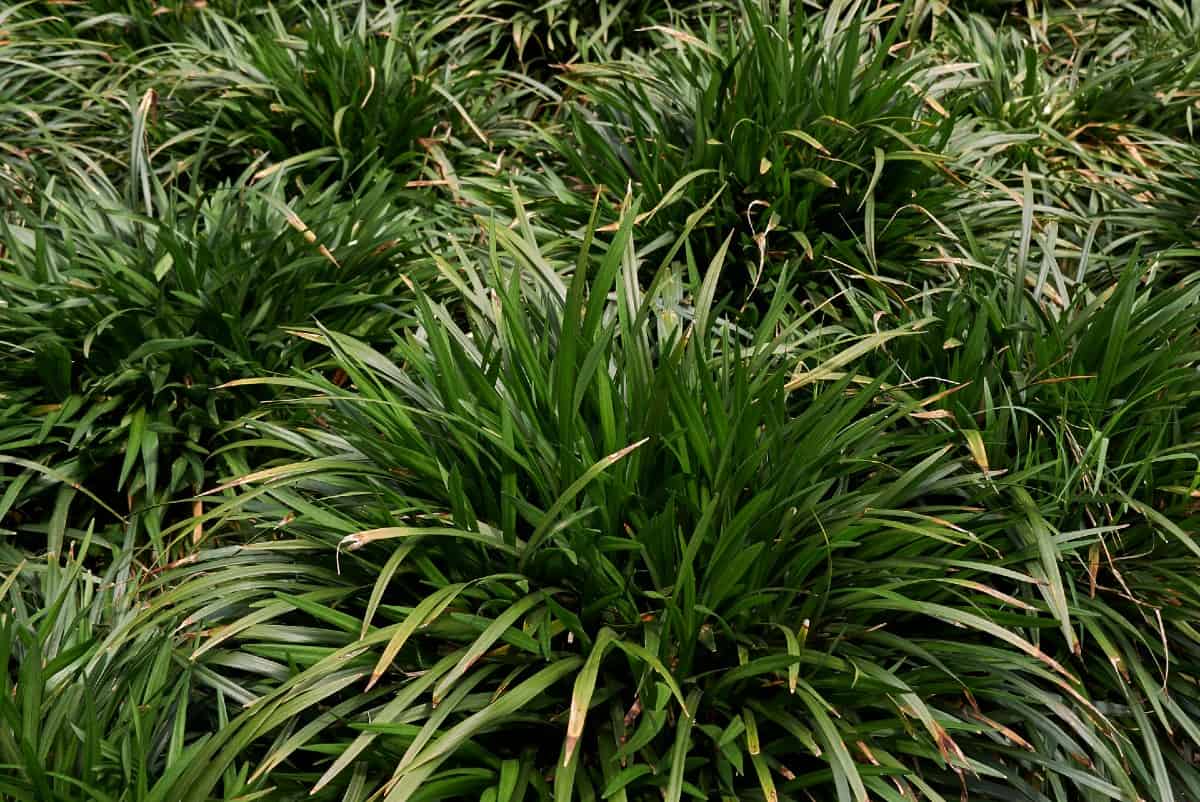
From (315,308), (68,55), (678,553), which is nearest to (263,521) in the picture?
(315,308)

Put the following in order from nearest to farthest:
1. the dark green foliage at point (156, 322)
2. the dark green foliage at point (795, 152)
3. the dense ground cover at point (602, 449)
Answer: the dense ground cover at point (602, 449) → the dark green foliage at point (156, 322) → the dark green foliage at point (795, 152)

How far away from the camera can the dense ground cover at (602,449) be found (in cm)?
177

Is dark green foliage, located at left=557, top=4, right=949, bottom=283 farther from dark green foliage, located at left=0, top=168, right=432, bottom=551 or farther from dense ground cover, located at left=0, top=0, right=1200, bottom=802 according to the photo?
dark green foliage, located at left=0, top=168, right=432, bottom=551

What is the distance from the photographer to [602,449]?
6.48 feet

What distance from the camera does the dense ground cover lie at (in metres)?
1.77

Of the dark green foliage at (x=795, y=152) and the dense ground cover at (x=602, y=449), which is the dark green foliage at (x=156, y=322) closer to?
→ the dense ground cover at (x=602, y=449)

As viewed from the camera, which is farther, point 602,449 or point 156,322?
point 156,322

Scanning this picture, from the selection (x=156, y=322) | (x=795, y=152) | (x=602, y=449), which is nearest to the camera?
(x=602, y=449)

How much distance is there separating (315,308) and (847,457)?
1486 mm

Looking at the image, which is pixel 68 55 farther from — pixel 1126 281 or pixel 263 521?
pixel 1126 281

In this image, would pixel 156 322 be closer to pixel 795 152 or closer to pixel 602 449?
pixel 602 449

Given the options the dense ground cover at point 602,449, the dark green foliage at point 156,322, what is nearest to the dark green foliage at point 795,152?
the dense ground cover at point 602,449

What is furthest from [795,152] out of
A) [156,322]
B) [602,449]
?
[156,322]

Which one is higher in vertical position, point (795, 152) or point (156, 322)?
point (795, 152)
